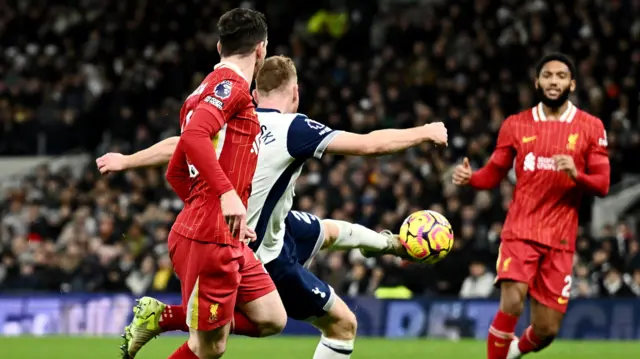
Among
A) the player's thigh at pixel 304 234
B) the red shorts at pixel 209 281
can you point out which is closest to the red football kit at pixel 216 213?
the red shorts at pixel 209 281

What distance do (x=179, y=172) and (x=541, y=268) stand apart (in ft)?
11.2

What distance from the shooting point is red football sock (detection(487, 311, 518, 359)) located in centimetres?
885

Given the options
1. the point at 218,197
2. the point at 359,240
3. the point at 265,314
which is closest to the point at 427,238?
the point at 359,240

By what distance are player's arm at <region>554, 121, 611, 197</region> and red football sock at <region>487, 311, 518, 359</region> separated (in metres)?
1.08

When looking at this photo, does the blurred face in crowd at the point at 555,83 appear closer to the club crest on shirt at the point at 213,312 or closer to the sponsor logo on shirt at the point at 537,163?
the sponsor logo on shirt at the point at 537,163

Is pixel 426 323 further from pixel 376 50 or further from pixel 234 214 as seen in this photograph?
pixel 234 214

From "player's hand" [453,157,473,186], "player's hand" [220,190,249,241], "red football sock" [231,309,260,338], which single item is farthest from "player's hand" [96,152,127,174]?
"player's hand" [453,157,473,186]

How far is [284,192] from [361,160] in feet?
37.8

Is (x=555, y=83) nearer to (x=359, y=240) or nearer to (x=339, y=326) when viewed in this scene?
(x=359, y=240)

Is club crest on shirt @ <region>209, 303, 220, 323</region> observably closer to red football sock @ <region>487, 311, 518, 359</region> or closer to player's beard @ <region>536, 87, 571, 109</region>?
red football sock @ <region>487, 311, 518, 359</region>

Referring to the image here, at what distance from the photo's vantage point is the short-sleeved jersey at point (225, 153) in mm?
6336

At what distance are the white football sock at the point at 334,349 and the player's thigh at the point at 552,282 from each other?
6.60 feet

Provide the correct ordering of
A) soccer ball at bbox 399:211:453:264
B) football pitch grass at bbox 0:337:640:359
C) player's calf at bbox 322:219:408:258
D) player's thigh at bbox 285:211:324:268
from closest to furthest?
player's thigh at bbox 285:211:324:268 → soccer ball at bbox 399:211:453:264 → player's calf at bbox 322:219:408:258 → football pitch grass at bbox 0:337:640:359

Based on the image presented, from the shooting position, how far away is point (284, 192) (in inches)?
287
